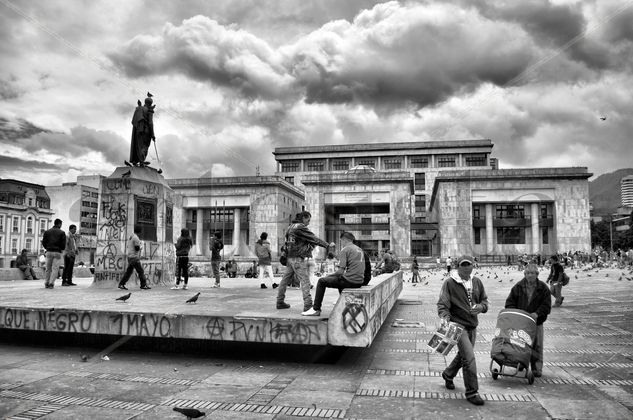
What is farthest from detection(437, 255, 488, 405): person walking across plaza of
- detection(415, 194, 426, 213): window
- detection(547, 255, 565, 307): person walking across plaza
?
detection(415, 194, 426, 213): window

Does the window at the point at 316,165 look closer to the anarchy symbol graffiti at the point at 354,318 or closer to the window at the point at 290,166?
the window at the point at 290,166

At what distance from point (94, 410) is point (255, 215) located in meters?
58.4

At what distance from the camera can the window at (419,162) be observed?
306 feet

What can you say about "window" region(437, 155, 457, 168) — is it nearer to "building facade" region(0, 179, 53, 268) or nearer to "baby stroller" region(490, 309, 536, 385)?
Result: "building facade" region(0, 179, 53, 268)

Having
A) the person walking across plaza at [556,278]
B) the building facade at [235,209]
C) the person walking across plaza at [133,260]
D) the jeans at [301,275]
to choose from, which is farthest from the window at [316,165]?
the jeans at [301,275]

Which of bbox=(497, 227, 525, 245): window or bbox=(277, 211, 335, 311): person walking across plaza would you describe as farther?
bbox=(497, 227, 525, 245): window

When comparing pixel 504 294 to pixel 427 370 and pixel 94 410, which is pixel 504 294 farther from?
pixel 94 410

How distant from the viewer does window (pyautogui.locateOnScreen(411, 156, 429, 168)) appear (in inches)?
3669

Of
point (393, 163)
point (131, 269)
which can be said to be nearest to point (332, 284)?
point (131, 269)

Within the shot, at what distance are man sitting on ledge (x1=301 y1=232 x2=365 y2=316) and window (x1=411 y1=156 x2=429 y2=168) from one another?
88.4 meters

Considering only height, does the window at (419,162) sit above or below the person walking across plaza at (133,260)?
above

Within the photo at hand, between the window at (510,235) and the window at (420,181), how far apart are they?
2808cm

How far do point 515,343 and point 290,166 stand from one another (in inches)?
3671

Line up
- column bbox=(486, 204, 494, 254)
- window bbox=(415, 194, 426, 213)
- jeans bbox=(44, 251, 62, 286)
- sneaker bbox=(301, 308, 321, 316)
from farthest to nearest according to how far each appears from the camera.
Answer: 1. window bbox=(415, 194, 426, 213)
2. column bbox=(486, 204, 494, 254)
3. jeans bbox=(44, 251, 62, 286)
4. sneaker bbox=(301, 308, 321, 316)
